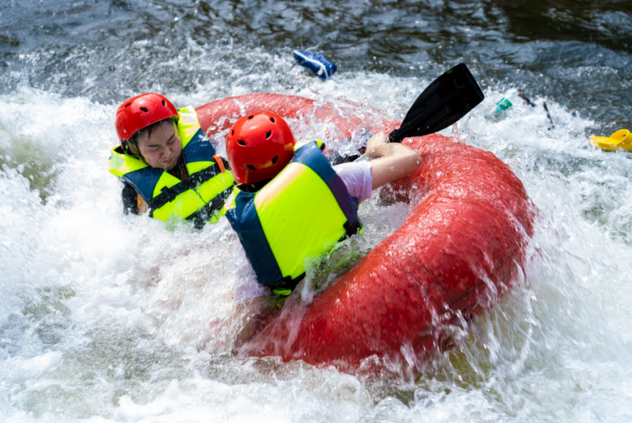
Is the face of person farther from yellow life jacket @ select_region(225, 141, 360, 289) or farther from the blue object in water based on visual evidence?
the blue object in water

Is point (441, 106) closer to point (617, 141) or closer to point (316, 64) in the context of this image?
point (617, 141)

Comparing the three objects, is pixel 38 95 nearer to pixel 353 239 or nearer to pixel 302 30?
pixel 302 30

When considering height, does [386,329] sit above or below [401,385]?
above

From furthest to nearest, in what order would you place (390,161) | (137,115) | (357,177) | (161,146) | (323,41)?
(323,41)
(161,146)
(137,115)
(390,161)
(357,177)

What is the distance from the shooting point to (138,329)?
2.83m

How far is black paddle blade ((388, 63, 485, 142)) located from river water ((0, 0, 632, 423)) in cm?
47

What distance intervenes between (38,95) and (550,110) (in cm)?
537

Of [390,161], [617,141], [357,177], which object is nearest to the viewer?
[357,177]

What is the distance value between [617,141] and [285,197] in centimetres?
299

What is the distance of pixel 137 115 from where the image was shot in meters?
3.02

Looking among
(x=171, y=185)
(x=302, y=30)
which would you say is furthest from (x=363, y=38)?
(x=171, y=185)

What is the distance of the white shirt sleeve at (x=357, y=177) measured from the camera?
2322 millimetres

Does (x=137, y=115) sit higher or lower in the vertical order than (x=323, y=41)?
higher

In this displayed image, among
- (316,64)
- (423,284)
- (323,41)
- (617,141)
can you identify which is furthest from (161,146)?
(323,41)
